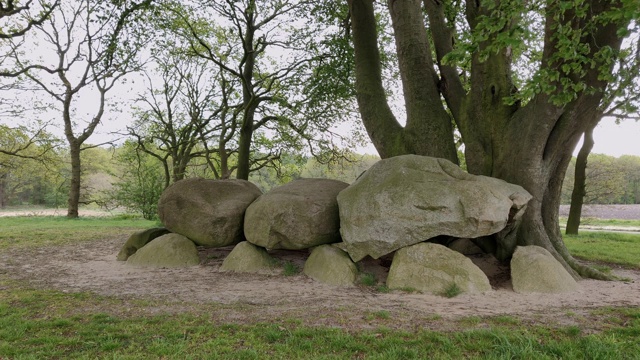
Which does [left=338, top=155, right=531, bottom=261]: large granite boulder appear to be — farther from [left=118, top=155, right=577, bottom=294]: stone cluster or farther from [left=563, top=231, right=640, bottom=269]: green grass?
[left=563, top=231, right=640, bottom=269]: green grass

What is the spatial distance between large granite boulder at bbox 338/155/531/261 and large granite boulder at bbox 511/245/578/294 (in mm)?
708

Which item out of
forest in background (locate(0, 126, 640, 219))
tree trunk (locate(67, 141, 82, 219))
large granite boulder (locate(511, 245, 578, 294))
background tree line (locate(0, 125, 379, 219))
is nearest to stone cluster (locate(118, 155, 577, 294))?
large granite boulder (locate(511, 245, 578, 294))

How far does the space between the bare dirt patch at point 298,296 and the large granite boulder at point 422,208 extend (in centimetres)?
98

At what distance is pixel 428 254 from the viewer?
646 cm

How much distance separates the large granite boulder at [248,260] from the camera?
7.78 meters

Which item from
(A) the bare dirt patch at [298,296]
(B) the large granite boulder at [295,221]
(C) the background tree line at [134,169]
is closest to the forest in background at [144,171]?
(C) the background tree line at [134,169]

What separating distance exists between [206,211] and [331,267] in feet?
11.1

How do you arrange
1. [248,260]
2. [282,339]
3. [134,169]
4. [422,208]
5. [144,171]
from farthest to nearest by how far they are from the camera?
[134,169] < [144,171] < [248,260] < [422,208] < [282,339]

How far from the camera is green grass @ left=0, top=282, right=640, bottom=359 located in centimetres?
352

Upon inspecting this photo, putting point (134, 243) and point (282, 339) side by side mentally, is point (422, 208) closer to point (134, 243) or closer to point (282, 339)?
point (282, 339)

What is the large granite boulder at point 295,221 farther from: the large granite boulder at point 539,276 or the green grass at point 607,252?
the green grass at point 607,252

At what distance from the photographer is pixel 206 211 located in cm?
859

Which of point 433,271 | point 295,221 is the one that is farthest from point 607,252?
point 295,221

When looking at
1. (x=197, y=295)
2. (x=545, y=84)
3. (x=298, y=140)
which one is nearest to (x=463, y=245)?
(x=545, y=84)
